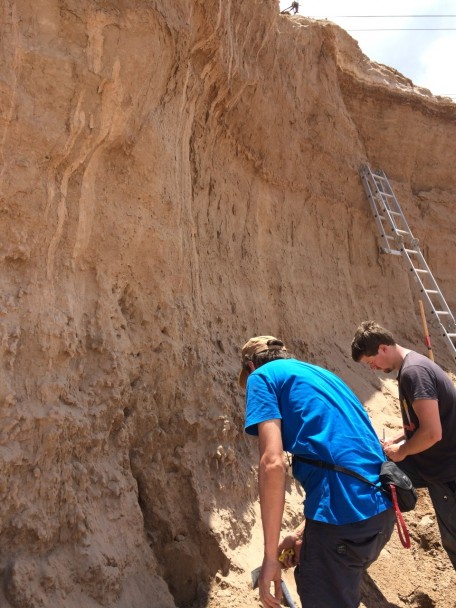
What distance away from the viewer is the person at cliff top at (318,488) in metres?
2.03

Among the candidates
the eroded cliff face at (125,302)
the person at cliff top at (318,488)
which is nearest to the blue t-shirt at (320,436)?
the person at cliff top at (318,488)

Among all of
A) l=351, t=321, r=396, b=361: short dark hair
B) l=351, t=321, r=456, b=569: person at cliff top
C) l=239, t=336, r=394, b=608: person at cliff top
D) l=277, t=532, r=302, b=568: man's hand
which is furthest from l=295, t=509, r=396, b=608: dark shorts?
l=351, t=321, r=396, b=361: short dark hair

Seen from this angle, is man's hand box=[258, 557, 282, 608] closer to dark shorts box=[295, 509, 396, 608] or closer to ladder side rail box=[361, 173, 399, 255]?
dark shorts box=[295, 509, 396, 608]

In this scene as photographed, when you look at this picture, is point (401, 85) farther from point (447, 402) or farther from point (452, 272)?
point (447, 402)

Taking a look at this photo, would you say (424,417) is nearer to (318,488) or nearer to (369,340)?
(369,340)

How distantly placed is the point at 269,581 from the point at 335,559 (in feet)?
0.87

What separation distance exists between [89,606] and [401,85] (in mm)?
9219

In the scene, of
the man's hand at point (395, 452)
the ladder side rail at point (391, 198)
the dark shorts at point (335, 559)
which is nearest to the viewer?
the dark shorts at point (335, 559)

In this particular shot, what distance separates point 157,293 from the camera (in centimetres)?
409

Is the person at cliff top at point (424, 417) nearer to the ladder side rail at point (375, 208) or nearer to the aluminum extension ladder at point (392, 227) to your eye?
the aluminum extension ladder at point (392, 227)

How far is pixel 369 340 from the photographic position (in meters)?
3.01

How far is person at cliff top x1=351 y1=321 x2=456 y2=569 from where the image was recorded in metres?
2.79

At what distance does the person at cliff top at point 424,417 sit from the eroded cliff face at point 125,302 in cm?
118

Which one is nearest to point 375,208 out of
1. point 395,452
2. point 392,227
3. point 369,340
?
point 392,227
